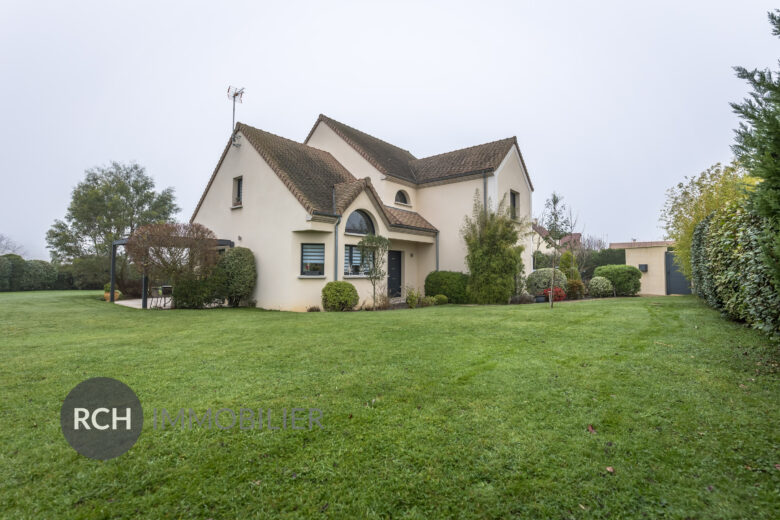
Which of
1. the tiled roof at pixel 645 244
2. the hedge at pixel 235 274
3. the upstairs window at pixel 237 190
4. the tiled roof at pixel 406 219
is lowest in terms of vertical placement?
the hedge at pixel 235 274

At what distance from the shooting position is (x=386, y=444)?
2773 millimetres

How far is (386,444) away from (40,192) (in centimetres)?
9109

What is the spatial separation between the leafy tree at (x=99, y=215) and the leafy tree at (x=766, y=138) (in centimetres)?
3414

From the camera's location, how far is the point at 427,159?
2130 cm

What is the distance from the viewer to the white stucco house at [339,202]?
44.0 ft

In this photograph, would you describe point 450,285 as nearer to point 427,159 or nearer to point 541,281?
point 541,281

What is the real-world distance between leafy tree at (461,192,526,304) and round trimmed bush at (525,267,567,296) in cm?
218

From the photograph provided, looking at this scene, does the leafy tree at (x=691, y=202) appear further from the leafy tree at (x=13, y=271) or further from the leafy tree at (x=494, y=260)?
the leafy tree at (x=13, y=271)

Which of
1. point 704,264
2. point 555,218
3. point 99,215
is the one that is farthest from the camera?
point 99,215

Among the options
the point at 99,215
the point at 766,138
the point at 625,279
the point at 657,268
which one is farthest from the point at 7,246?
the point at 657,268

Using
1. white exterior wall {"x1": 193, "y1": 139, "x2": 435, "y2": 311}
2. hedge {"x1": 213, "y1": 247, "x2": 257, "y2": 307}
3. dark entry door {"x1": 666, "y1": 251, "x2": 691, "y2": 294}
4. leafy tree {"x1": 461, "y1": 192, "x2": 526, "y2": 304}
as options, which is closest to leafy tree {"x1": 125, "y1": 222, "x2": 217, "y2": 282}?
hedge {"x1": 213, "y1": 247, "x2": 257, "y2": 307}

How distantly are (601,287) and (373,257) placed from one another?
12.0 m

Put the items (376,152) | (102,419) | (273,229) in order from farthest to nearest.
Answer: (376,152) → (273,229) → (102,419)

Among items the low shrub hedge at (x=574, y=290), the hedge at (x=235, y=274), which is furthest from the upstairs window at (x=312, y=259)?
the low shrub hedge at (x=574, y=290)
